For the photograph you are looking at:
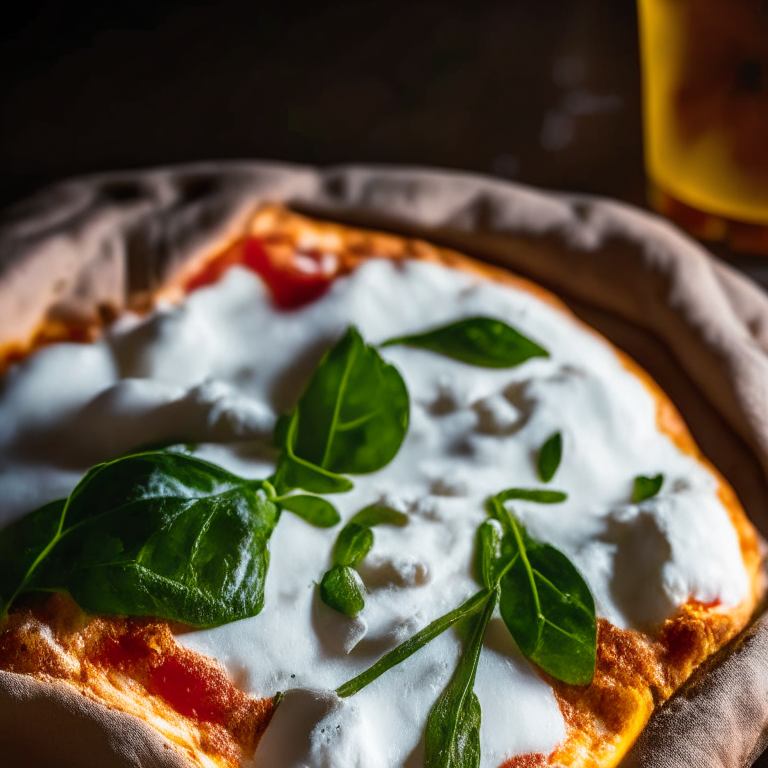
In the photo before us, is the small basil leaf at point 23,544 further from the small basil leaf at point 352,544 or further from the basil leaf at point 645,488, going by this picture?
the basil leaf at point 645,488

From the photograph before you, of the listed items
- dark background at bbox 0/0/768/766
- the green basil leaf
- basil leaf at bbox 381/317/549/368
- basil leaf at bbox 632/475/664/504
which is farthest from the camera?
dark background at bbox 0/0/768/766

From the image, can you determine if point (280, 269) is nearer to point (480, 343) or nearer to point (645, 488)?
point (480, 343)

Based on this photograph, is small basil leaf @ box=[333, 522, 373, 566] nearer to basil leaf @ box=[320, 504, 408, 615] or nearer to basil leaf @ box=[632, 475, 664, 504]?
basil leaf @ box=[320, 504, 408, 615]

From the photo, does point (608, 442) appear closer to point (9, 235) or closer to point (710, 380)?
point (710, 380)

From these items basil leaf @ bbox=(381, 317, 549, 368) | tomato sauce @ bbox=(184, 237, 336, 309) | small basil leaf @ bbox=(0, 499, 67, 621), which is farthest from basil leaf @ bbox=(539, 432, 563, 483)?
small basil leaf @ bbox=(0, 499, 67, 621)

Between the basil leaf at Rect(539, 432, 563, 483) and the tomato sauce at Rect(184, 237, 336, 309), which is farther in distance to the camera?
the tomato sauce at Rect(184, 237, 336, 309)

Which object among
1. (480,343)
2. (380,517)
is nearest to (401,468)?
(380,517)

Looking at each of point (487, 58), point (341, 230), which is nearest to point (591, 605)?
point (341, 230)
